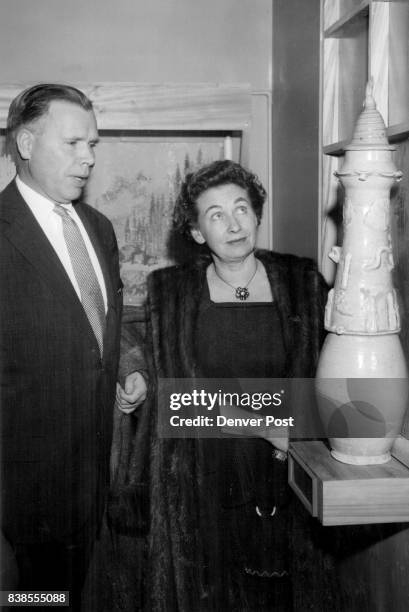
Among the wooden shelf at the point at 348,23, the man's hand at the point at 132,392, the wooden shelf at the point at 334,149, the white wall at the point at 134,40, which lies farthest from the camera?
the white wall at the point at 134,40

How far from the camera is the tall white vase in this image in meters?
1.07

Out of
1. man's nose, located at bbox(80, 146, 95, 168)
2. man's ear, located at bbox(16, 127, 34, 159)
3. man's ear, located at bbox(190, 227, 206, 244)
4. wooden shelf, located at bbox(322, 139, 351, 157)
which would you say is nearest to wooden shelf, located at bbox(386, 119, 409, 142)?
wooden shelf, located at bbox(322, 139, 351, 157)

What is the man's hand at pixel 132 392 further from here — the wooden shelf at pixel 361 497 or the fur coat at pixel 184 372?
the wooden shelf at pixel 361 497

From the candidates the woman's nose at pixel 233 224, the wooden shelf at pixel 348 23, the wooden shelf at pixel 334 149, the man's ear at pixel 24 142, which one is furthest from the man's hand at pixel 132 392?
the wooden shelf at pixel 348 23

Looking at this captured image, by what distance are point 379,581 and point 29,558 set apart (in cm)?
72

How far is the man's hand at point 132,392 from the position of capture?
1.57 meters

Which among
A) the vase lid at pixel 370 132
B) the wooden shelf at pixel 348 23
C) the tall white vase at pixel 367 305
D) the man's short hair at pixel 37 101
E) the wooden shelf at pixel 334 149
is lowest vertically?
the tall white vase at pixel 367 305

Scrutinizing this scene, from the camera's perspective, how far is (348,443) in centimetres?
113

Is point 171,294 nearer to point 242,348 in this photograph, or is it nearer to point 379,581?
point 242,348

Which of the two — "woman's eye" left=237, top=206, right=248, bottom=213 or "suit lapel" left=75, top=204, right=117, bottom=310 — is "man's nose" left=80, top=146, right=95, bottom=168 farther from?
"woman's eye" left=237, top=206, right=248, bottom=213

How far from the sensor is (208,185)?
151 centimetres

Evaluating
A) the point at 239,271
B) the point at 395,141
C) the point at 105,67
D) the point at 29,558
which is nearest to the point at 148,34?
the point at 105,67

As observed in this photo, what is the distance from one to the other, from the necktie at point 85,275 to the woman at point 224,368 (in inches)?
7.5

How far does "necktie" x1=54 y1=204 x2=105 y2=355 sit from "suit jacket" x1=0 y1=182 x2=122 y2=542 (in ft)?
0.06
